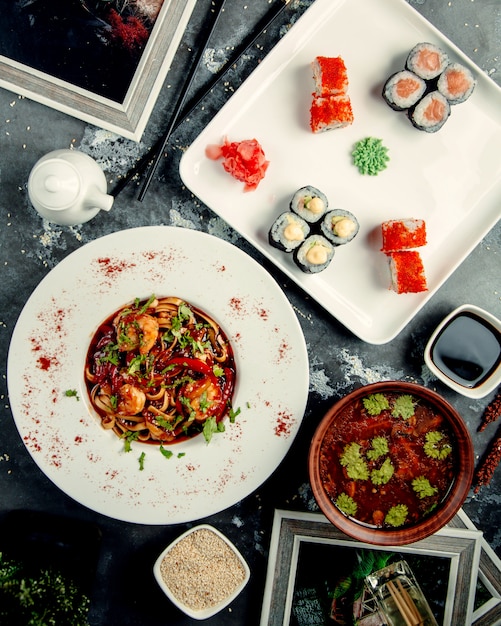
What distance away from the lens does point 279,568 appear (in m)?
3.00

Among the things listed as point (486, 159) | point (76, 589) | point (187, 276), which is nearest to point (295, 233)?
point (187, 276)

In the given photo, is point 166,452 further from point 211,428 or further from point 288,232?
point 288,232

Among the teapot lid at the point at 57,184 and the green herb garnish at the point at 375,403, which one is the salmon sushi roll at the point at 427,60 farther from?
the teapot lid at the point at 57,184

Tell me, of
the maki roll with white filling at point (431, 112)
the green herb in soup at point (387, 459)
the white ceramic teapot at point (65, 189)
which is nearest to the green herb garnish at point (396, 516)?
the green herb in soup at point (387, 459)

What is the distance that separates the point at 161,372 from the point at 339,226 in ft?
3.87

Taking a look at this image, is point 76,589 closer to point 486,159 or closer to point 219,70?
point 219,70

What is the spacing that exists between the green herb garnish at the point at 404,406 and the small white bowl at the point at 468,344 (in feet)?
0.87

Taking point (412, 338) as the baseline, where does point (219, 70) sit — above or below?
above

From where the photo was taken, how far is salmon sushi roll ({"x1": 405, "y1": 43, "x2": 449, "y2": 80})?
9.26 ft

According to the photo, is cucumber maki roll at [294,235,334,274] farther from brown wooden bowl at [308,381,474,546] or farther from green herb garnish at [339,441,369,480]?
green herb garnish at [339,441,369,480]

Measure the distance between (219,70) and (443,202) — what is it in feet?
4.53

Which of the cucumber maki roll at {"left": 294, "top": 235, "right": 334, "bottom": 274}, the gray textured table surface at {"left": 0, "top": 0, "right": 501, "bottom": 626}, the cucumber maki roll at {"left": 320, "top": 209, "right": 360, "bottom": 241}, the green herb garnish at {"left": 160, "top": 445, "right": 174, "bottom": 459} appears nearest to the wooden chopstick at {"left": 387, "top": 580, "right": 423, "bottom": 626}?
the gray textured table surface at {"left": 0, "top": 0, "right": 501, "bottom": 626}

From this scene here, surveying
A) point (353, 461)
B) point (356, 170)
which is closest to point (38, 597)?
point (353, 461)

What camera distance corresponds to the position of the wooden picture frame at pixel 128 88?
2.80 m
